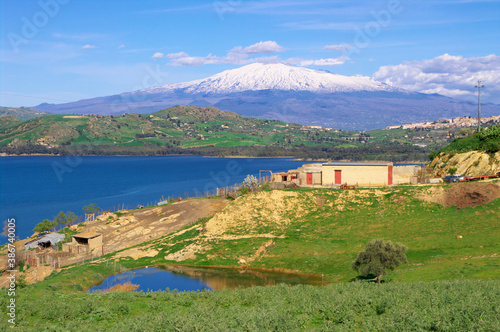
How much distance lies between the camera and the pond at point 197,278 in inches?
1358

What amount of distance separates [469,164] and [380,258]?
30901 mm

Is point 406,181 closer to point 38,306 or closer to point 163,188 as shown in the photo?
point 38,306

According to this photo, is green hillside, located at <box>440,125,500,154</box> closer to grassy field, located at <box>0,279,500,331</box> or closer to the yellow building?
the yellow building

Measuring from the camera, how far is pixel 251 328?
14.0m

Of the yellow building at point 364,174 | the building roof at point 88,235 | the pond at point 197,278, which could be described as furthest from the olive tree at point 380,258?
the building roof at point 88,235

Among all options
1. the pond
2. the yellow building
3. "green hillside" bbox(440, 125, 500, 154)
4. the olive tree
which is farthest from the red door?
the olive tree

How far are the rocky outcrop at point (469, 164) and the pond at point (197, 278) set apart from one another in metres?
27.8

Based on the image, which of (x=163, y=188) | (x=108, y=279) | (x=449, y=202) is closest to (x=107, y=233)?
(x=108, y=279)

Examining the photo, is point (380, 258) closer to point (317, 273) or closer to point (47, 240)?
point (317, 273)

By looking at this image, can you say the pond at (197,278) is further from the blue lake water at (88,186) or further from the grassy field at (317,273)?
the blue lake water at (88,186)

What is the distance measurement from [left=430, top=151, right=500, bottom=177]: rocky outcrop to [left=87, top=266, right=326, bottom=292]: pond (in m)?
27.8

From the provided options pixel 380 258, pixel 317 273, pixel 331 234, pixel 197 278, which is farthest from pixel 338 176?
pixel 380 258

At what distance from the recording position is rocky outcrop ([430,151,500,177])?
4928 centimetres

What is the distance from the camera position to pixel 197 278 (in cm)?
3709
